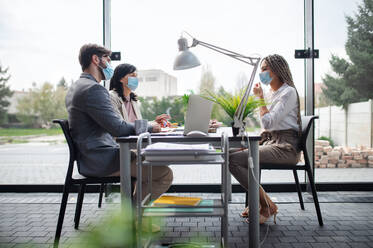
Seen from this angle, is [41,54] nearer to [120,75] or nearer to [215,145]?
[120,75]

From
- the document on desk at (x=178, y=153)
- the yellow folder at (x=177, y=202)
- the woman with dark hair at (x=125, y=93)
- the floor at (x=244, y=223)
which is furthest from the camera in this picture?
the woman with dark hair at (x=125, y=93)

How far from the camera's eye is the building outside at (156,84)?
3521mm

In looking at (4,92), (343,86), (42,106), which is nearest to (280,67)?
(343,86)

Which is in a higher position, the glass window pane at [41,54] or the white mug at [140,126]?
the glass window pane at [41,54]

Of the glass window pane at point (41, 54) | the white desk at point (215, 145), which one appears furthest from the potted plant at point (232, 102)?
the glass window pane at point (41, 54)

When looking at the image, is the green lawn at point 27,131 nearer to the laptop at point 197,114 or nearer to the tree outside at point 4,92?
the tree outside at point 4,92

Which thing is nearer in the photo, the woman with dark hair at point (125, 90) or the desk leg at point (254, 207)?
the desk leg at point (254, 207)

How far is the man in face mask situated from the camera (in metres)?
1.99

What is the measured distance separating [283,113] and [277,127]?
0.42ft

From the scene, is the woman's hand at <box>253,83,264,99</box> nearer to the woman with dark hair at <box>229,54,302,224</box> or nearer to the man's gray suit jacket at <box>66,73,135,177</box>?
the woman with dark hair at <box>229,54,302,224</box>

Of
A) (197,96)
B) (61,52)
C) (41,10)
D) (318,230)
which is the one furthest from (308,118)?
(41,10)

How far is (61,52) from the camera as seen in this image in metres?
3.60

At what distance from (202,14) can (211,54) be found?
0.46m

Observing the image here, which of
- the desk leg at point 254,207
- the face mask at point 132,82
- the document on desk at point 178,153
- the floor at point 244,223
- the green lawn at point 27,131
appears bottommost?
the floor at point 244,223
